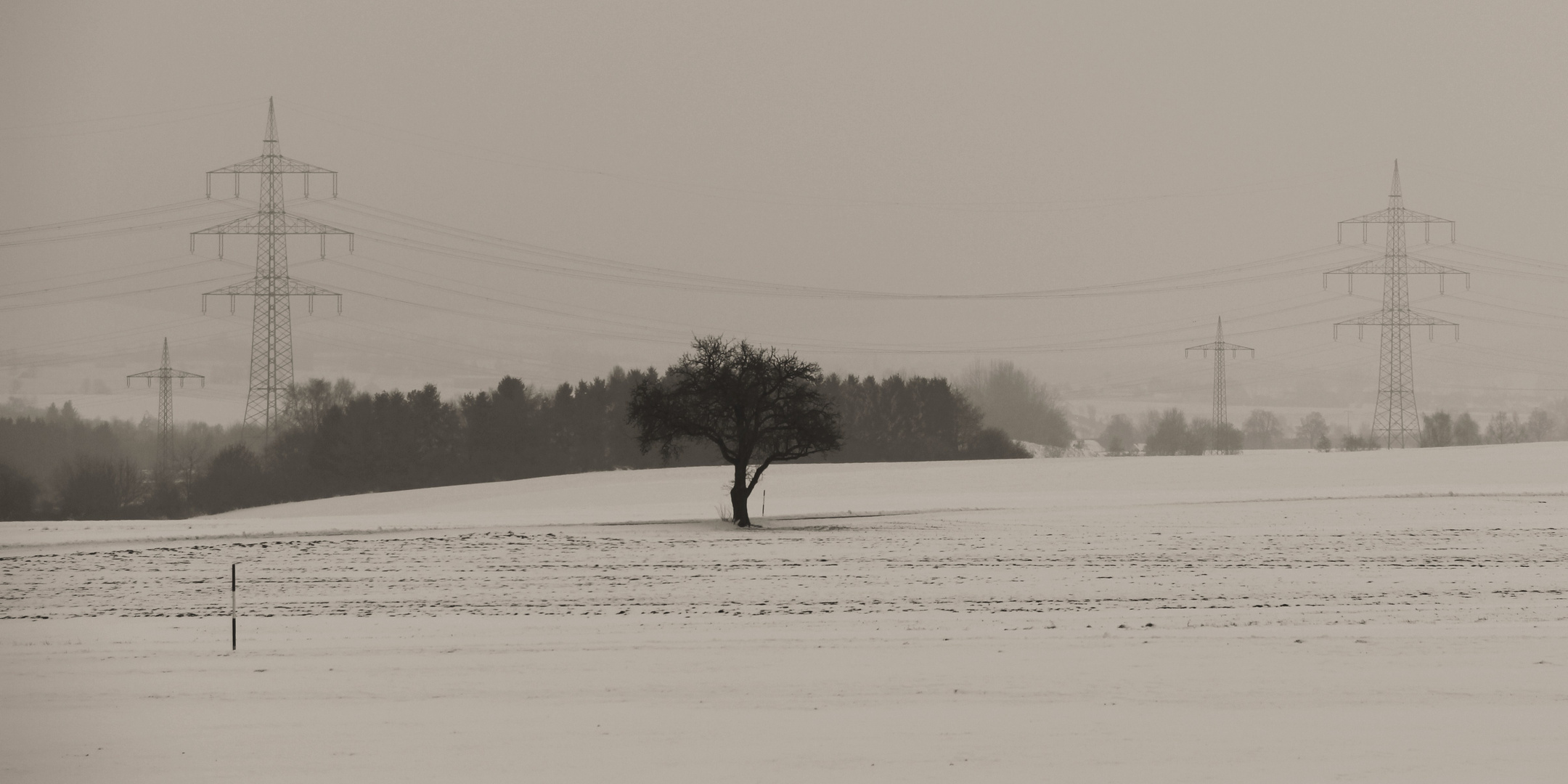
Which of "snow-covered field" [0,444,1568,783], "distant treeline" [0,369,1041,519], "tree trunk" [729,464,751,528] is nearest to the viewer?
"snow-covered field" [0,444,1568,783]

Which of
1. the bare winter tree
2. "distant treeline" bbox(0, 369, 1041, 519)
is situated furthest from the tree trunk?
"distant treeline" bbox(0, 369, 1041, 519)

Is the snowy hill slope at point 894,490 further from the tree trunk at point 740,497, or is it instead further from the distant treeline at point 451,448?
the distant treeline at point 451,448

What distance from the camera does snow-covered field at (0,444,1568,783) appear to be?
15859 mm

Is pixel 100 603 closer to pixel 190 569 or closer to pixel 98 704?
pixel 190 569

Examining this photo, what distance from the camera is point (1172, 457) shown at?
8856cm

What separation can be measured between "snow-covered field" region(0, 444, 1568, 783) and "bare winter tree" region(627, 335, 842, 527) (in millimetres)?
6480

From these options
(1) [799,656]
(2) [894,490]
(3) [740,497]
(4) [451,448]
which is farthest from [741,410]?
(4) [451,448]

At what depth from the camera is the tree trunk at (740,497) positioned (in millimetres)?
52406

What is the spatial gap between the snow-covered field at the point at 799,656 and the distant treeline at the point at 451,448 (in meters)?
67.3

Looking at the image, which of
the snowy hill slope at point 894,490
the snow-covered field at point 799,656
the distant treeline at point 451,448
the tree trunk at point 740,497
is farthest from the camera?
the distant treeline at point 451,448

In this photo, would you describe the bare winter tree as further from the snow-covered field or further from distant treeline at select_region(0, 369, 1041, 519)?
distant treeline at select_region(0, 369, 1041, 519)

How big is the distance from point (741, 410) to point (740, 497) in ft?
10.2

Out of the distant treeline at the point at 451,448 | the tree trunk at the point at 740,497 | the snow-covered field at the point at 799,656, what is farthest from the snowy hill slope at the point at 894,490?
the distant treeline at the point at 451,448

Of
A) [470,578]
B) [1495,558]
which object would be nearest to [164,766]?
[470,578]
